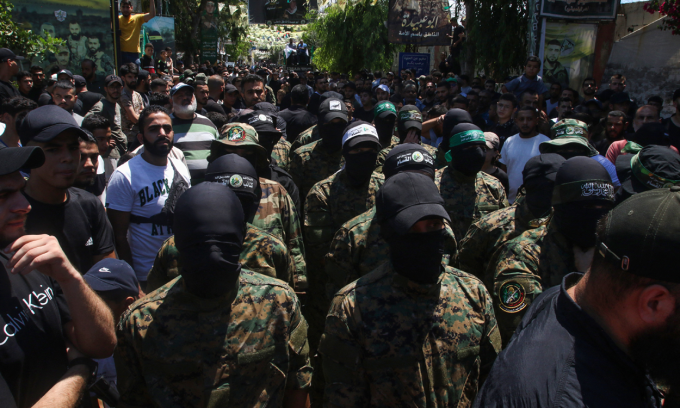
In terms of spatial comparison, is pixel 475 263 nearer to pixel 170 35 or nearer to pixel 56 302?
pixel 56 302

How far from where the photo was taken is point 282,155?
20.1 feet

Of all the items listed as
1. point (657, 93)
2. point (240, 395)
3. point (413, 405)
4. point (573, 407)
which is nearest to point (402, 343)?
point (413, 405)

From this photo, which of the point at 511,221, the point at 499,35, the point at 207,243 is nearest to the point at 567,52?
the point at 499,35

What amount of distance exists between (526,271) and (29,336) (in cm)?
246

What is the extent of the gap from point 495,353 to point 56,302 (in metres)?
2.06

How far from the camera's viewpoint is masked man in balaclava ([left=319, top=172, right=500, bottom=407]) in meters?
2.21

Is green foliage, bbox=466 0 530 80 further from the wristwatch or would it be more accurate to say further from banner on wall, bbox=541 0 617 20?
the wristwatch

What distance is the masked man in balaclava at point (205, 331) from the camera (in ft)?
6.98

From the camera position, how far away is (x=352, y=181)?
13.8 ft

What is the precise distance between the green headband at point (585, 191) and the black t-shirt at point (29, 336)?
2669 millimetres

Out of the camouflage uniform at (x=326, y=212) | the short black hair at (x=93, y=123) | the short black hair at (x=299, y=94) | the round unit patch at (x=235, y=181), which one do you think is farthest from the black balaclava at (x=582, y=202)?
the short black hair at (x=299, y=94)

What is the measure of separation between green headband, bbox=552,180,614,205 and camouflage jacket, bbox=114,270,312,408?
1.72 meters

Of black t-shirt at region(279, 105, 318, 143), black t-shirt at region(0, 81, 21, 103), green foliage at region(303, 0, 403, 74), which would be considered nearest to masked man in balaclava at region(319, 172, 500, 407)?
black t-shirt at region(279, 105, 318, 143)

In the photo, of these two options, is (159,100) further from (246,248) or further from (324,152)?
Result: (246,248)
